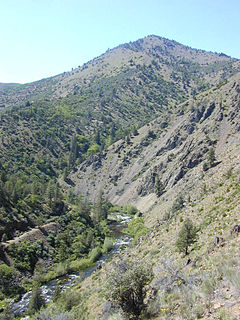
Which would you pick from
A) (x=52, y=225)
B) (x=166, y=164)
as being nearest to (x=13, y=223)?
(x=52, y=225)

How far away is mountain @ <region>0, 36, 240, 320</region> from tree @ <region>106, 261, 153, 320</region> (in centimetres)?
8

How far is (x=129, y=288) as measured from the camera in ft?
48.8

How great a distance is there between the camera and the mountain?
15539 millimetres

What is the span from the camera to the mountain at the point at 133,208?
15539mm

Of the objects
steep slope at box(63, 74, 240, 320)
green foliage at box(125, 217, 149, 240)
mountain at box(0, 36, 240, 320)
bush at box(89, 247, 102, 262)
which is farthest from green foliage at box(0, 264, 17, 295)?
green foliage at box(125, 217, 149, 240)

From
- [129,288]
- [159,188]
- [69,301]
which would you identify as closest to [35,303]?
[69,301]

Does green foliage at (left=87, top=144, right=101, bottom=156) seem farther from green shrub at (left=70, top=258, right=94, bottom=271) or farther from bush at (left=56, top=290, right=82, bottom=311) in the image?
bush at (left=56, top=290, right=82, bottom=311)

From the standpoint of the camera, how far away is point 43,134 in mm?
164250

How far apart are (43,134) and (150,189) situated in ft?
316

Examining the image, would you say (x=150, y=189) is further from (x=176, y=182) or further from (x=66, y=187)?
(x=66, y=187)

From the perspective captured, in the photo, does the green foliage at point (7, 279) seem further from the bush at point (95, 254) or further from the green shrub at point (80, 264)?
the bush at point (95, 254)

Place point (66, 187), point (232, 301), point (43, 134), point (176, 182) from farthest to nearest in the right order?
point (43, 134)
point (66, 187)
point (176, 182)
point (232, 301)

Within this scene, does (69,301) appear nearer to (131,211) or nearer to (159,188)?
(159,188)

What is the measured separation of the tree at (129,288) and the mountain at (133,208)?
0.28ft
